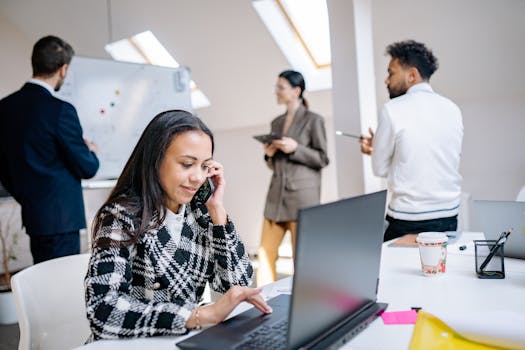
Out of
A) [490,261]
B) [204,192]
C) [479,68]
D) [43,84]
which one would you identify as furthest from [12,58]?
[490,261]

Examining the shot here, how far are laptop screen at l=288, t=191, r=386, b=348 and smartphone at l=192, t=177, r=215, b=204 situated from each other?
18.8 inches

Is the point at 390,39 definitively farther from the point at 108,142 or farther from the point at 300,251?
the point at 300,251

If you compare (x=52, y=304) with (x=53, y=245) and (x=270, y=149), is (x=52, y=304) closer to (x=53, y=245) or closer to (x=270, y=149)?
(x=53, y=245)

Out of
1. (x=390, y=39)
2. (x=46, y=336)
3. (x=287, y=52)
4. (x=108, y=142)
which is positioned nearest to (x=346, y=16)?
(x=390, y=39)

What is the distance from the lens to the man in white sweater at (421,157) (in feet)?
6.98

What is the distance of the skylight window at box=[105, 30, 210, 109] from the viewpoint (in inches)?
211

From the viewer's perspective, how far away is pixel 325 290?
0.88m

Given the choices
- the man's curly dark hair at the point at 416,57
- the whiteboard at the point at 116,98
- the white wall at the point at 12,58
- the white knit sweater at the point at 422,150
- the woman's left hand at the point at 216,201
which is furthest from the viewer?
the white wall at the point at 12,58

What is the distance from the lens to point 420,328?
1008 millimetres

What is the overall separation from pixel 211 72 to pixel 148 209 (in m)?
3.74

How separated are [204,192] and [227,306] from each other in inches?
14.7

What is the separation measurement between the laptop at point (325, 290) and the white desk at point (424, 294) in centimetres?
5

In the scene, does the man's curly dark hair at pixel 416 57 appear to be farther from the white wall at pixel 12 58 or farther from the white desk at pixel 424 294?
the white wall at pixel 12 58

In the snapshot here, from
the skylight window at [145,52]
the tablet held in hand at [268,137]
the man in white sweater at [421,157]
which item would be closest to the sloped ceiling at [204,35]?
the skylight window at [145,52]
